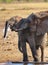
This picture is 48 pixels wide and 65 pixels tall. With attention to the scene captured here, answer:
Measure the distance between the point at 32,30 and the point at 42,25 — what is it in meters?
0.26

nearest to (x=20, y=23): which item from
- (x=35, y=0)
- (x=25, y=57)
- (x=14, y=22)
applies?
(x=14, y=22)

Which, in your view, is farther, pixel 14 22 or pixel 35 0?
pixel 35 0

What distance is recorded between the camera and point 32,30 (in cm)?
766

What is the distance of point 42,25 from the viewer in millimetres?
7805

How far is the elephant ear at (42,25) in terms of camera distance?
776 cm

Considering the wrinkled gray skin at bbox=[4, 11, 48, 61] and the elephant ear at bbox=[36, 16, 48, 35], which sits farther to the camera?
the elephant ear at bbox=[36, 16, 48, 35]

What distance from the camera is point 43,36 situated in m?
7.98

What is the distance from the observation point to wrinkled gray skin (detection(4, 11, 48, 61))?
7.66 meters

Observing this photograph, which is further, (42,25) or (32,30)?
(42,25)

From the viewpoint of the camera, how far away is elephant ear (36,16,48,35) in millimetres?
7764

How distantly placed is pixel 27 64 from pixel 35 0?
3346 cm

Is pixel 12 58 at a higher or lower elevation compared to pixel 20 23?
lower

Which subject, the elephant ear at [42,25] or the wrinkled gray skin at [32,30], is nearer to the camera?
the wrinkled gray skin at [32,30]

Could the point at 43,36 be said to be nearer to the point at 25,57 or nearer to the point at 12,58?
the point at 25,57
